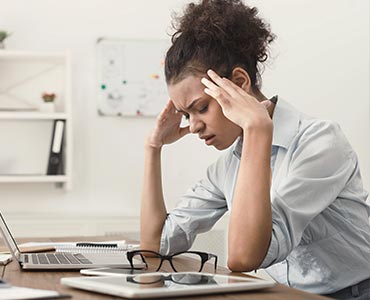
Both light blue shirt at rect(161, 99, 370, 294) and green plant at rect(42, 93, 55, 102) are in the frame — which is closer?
light blue shirt at rect(161, 99, 370, 294)

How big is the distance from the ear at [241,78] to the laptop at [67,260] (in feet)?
1.54

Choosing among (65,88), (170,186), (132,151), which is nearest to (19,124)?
(65,88)

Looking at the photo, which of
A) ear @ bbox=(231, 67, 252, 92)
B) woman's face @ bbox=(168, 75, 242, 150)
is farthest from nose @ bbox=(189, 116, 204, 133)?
ear @ bbox=(231, 67, 252, 92)

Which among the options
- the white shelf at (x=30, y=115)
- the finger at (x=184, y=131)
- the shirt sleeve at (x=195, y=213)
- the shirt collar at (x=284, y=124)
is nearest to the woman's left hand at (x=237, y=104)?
the shirt collar at (x=284, y=124)

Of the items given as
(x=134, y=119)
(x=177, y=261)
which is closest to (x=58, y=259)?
(x=177, y=261)

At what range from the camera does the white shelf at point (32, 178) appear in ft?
11.0

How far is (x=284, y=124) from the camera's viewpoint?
171 cm

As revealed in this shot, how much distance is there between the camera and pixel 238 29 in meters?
1.76

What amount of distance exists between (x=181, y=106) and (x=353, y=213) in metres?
0.45

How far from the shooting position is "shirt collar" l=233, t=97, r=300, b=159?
5.53 feet

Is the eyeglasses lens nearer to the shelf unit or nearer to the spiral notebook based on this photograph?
the spiral notebook

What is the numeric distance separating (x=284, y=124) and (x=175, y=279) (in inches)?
26.1

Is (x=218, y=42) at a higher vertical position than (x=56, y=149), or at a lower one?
higher

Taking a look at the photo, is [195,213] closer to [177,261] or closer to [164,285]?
[177,261]
